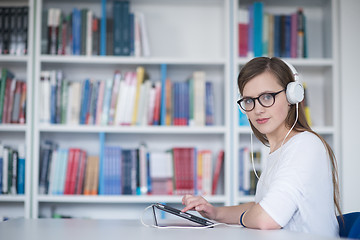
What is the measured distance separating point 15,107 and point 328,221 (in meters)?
2.29

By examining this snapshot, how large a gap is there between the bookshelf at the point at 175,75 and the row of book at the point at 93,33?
6 cm

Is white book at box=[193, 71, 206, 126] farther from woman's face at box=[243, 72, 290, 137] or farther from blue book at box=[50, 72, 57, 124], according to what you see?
woman's face at box=[243, 72, 290, 137]

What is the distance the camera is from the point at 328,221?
137 cm

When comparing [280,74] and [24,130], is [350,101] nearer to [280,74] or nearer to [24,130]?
[280,74]

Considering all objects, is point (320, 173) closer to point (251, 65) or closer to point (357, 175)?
point (251, 65)

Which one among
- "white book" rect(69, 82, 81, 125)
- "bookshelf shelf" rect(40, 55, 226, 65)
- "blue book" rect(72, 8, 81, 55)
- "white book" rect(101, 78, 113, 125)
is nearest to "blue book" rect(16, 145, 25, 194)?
"white book" rect(69, 82, 81, 125)

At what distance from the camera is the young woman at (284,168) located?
1.31 meters

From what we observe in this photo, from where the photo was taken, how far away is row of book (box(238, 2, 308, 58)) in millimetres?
3049

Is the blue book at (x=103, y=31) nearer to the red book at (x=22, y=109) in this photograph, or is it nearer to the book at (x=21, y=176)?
the red book at (x=22, y=109)

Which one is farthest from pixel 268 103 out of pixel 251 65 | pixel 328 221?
pixel 328 221

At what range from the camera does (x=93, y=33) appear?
9.94 feet

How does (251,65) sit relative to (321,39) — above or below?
below

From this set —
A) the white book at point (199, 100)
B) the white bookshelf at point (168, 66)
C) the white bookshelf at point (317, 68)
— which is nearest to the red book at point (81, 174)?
the white bookshelf at point (168, 66)

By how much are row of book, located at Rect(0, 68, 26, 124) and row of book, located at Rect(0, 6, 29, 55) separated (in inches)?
9.0
